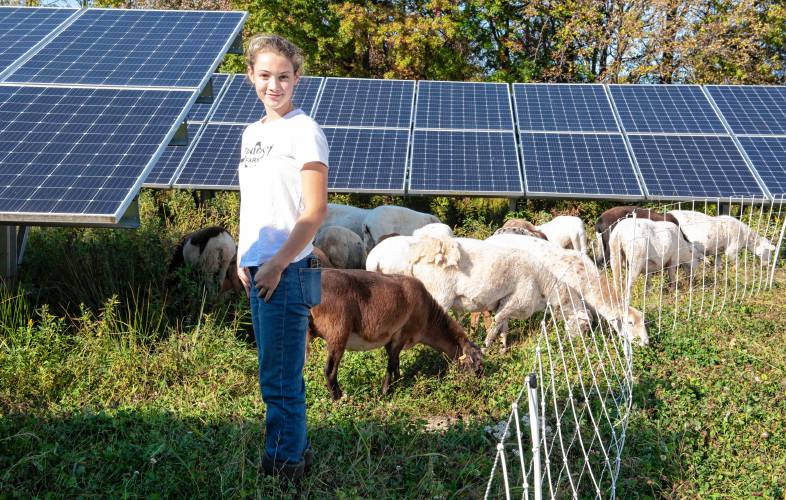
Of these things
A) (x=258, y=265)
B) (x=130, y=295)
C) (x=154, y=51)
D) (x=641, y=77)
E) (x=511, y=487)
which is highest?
(x=258, y=265)

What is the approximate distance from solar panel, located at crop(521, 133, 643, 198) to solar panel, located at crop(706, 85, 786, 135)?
263cm

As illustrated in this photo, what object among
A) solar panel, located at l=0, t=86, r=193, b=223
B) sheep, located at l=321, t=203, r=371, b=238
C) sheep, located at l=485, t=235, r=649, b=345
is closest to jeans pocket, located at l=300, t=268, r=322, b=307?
solar panel, located at l=0, t=86, r=193, b=223

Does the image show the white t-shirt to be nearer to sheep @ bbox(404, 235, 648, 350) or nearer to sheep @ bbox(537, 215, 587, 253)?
sheep @ bbox(404, 235, 648, 350)

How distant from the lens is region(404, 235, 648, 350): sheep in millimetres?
8586

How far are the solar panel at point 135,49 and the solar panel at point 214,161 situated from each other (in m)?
2.63

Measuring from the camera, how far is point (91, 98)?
885 centimetres

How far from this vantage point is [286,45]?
13.9 ft

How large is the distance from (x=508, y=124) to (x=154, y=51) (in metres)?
7.28

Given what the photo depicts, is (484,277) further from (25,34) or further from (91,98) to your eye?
(25,34)

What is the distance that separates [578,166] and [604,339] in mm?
6930

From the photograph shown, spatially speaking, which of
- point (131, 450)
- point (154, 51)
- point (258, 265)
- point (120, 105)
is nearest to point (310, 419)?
point (131, 450)

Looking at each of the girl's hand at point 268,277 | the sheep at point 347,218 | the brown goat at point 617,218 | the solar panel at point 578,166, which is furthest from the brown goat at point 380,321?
the solar panel at point 578,166

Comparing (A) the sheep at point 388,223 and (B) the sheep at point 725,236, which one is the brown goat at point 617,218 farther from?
(A) the sheep at point 388,223

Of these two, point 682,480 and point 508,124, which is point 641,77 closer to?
point 508,124
